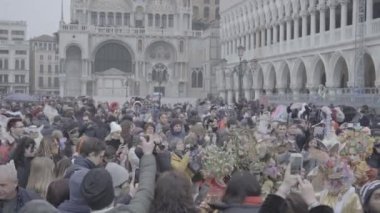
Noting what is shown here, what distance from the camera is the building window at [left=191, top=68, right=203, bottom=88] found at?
78375 mm

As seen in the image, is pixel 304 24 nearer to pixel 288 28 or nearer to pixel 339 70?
pixel 288 28

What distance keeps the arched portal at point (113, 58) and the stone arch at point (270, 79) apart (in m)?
29.8

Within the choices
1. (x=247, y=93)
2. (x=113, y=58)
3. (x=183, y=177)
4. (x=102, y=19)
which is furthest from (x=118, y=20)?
(x=183, y=177)

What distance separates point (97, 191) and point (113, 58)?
7349 centimetres

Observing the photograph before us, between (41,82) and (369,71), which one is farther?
(41,82)

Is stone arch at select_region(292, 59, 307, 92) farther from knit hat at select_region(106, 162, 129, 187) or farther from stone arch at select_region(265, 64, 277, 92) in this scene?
knit hat at select_region(106, 162, 129, 187)

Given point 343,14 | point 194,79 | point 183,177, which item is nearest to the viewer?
point 183,177

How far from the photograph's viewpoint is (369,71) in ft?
127

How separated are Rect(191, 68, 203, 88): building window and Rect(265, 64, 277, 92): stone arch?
1070 inches

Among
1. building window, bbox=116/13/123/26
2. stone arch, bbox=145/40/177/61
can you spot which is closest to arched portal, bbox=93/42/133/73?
stone arch, bbox=145/40/177/61

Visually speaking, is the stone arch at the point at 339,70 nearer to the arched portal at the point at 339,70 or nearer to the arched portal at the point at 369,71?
the arched portal at the point at 339,70

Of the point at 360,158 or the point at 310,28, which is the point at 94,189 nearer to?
the point at 360,158

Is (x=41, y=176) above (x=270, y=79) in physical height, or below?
below

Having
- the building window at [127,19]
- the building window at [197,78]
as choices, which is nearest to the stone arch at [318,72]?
the building window at [197,78]
